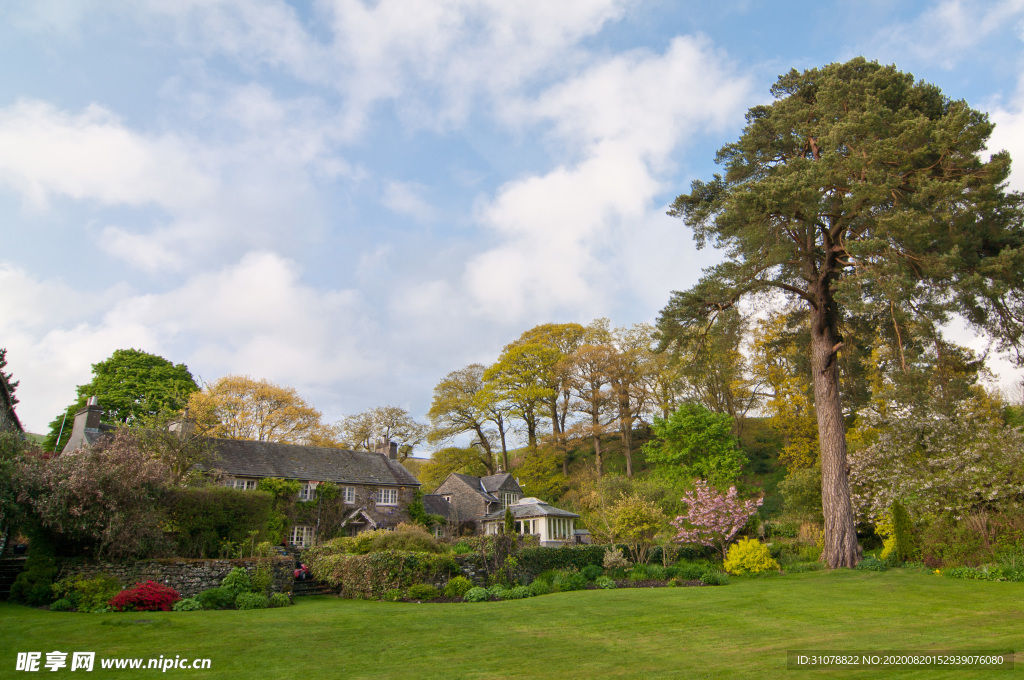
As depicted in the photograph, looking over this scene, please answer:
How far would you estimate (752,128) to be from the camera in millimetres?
20344

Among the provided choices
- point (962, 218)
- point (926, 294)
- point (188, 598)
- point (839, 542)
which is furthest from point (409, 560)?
point (962, 218)

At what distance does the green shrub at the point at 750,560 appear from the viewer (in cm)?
2047

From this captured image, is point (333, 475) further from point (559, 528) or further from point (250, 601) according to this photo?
point (250, 601)

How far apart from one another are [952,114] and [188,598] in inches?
948

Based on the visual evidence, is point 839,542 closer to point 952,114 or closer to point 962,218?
point 962,218

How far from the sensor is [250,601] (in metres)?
15.6

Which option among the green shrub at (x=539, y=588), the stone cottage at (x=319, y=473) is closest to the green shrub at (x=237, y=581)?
the green shrub at (x=539, y=588)

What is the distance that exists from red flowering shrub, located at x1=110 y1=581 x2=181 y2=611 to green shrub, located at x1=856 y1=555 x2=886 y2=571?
820 inches

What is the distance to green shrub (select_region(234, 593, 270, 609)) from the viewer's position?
15.5 meters

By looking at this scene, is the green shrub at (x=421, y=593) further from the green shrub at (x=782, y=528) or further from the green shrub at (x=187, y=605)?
the green shrub at (x=782, y=528)

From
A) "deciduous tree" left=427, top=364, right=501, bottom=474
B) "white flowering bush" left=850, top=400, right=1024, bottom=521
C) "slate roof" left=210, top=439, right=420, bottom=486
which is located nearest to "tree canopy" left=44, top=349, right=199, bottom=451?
"slate roof" left=210, top=439, right=420, bottom=486

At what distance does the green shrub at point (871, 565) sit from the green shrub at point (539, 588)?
1042cm

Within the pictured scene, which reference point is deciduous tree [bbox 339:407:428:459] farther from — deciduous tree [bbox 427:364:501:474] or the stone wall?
the stone wall

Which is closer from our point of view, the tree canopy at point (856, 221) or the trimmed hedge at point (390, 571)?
the tree canopy at point (856, 221)
